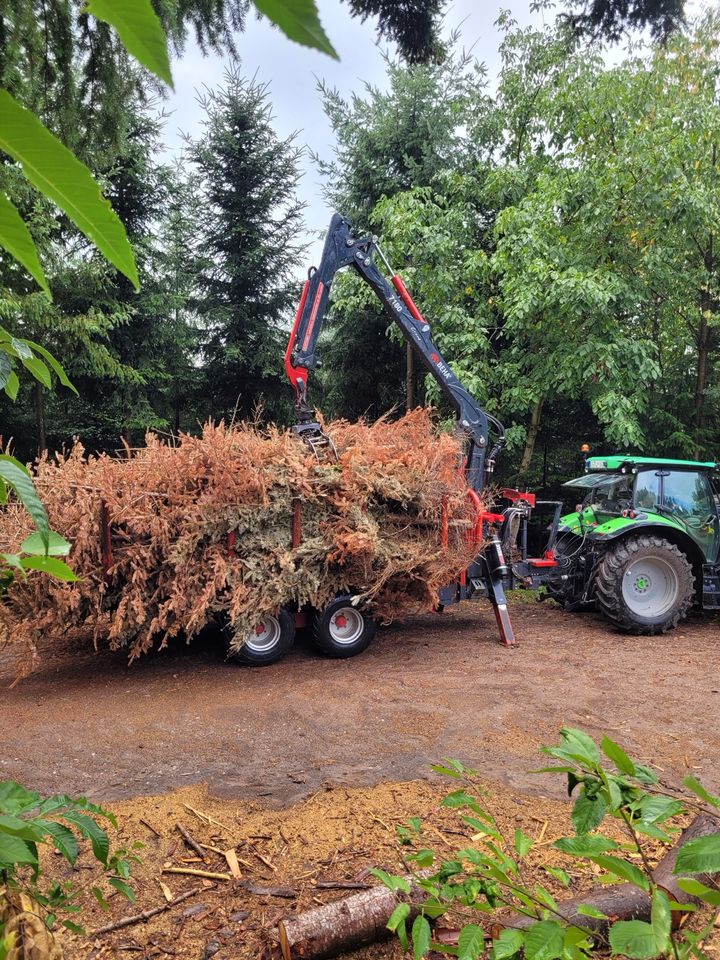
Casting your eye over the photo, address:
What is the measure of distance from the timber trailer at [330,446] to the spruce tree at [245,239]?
764 cm

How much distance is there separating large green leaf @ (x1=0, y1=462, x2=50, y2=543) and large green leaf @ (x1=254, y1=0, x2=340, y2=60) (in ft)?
1.20

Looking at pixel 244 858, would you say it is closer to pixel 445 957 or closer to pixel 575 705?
pixel 445 957

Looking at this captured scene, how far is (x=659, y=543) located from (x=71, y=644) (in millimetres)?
6054

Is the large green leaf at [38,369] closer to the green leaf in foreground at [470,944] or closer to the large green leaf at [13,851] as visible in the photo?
the large green leaf at [13,851]

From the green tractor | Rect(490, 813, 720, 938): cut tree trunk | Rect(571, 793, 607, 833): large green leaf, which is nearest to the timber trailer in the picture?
the green tractor

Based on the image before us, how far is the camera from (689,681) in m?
5.59

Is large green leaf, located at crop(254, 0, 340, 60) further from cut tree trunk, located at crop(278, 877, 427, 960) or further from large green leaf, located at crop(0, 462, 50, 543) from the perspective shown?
cut tree trunk, located at crop(278, 877, 427, 960)

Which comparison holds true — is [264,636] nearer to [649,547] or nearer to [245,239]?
[649,547]

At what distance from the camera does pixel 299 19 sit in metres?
0.34

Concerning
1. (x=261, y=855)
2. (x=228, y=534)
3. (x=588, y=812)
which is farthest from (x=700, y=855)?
(x=228, y=534)

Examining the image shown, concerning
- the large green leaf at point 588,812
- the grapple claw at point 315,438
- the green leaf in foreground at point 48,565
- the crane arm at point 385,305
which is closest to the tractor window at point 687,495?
the crane arm at point 385,305

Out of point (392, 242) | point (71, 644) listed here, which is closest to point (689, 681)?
point (71, 644)

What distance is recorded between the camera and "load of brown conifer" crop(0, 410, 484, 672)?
17.2 ft

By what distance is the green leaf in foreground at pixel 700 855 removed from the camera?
85 cm
